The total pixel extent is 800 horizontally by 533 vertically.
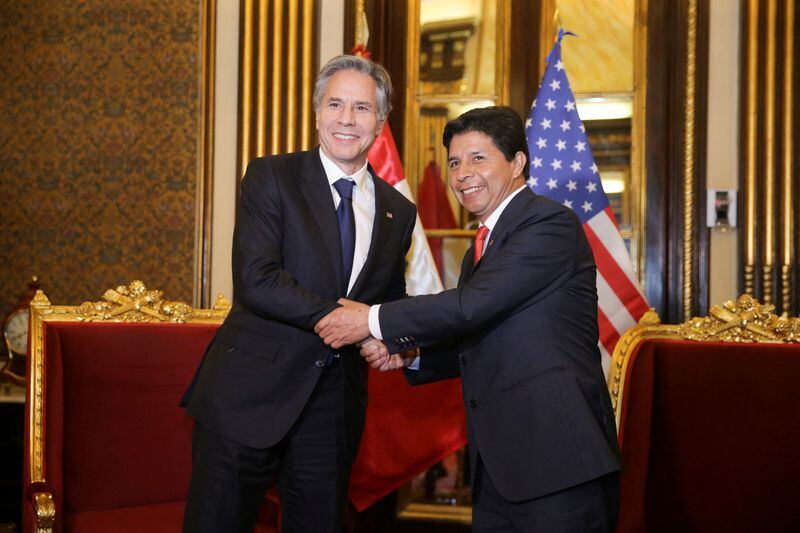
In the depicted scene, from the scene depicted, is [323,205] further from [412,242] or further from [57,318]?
[412,242]

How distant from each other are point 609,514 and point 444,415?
167 centimetres

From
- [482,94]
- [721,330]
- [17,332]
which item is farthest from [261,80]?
[721,330]

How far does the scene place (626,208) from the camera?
3936 mm

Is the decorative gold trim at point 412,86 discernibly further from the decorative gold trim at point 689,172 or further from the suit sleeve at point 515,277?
the suit sleeve at point 515,277

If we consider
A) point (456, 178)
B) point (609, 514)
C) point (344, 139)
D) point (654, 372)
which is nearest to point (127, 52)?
point (344, 139)

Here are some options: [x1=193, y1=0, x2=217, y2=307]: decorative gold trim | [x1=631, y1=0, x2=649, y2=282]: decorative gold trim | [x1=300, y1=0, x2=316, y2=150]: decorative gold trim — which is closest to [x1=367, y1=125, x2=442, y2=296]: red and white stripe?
[x1=300, y1=0, x2=316, y2=150]: decorative gold trim

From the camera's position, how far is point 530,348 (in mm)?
1982

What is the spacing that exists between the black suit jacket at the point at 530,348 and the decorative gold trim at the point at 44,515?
1195 millimetres

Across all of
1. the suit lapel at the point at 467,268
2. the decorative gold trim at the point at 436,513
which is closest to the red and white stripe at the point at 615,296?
the decorative gold trim at the point at 436,513

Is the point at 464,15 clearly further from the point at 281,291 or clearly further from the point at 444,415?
the point at 281,291

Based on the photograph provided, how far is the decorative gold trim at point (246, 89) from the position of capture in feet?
13.1

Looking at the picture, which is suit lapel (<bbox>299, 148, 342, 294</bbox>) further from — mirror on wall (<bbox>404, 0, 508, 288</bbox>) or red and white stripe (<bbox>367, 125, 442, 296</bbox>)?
mirror on wall (<bbox>404, 0, 508, 288</bbox>)

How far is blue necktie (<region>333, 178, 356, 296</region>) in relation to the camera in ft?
7.52

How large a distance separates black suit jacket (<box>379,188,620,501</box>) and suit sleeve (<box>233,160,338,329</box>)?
0.74 ft
